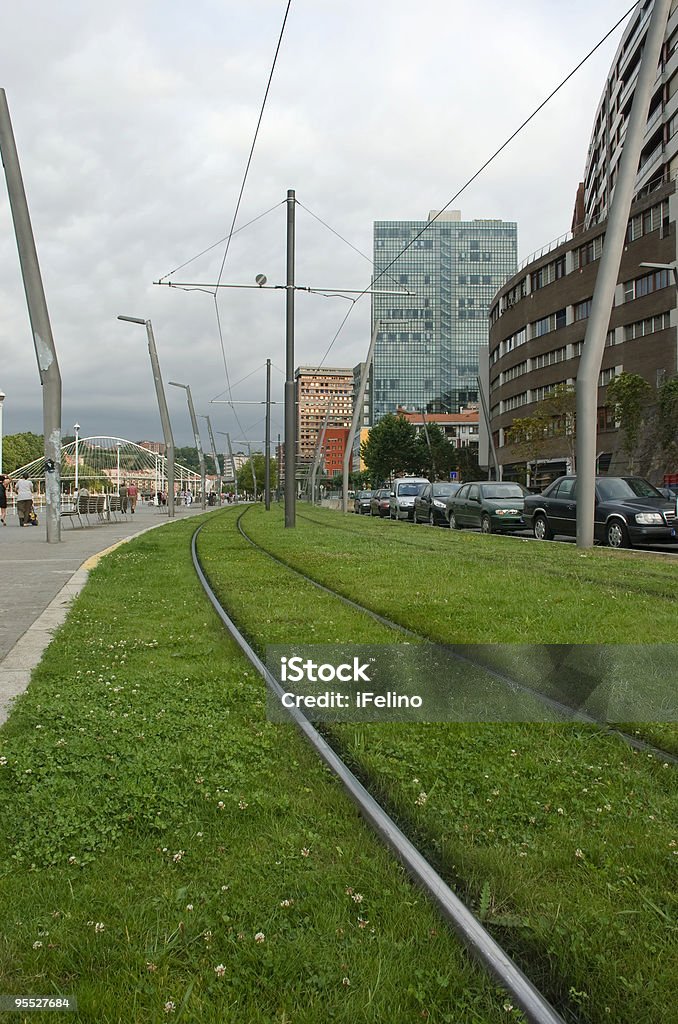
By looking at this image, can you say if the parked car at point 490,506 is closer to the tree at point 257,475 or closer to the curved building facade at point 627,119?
the curved building facade at point 627,119

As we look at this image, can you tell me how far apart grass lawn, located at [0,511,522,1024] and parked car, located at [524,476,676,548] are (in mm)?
14579

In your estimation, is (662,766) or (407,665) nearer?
(662,766)

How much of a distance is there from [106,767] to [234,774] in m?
0.57

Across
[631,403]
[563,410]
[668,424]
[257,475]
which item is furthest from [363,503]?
[257,475]

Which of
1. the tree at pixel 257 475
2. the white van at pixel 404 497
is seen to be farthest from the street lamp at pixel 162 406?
the tree at pixel 257 475

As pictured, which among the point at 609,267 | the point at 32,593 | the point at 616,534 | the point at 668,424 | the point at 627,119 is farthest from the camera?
the point at 627,119

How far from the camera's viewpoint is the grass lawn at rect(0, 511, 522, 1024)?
2.25 metres

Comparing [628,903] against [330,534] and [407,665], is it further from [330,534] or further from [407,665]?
[330,534]

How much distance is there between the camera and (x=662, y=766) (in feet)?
12.7

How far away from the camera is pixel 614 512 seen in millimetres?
18844

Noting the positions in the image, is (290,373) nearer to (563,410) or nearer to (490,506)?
(490,506)

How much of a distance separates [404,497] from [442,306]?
14362cm

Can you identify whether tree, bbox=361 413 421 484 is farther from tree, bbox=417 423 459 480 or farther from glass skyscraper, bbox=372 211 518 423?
glass skyscraper, bbox=372 211 518 423

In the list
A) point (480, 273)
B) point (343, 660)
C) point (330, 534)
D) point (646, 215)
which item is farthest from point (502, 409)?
point (480, 273)
